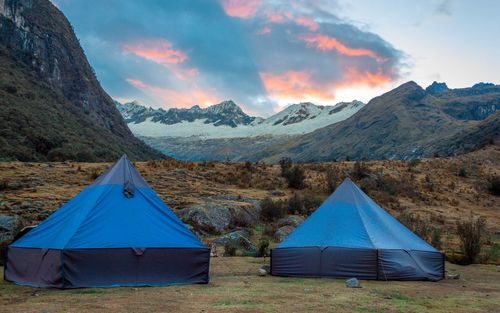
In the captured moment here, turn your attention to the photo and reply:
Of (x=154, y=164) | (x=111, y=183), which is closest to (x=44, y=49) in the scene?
(x=154, y=164)

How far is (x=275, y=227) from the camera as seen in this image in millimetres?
25578

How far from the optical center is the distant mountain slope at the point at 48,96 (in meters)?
56.2

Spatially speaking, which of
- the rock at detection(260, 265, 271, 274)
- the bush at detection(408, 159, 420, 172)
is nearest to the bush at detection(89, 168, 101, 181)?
the rock at detection(260, 265, 271, 274)

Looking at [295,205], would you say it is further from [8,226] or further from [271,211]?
[8,226]

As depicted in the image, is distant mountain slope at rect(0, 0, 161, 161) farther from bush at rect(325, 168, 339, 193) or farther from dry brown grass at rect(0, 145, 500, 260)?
bush at rect(325, 168, 339, 193)

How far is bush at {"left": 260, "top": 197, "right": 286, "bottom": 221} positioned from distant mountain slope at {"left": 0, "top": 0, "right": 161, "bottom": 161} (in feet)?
93.5

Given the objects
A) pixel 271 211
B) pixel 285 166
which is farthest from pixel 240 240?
pixel 285 166

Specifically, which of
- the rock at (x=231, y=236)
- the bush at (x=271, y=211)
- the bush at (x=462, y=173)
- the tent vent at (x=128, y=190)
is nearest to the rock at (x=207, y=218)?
the rock at (x=231, y=236)

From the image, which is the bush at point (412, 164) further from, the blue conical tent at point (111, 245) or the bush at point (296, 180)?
the blue conical tent at point (111, 245)

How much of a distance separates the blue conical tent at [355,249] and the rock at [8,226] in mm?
9605

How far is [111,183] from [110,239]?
1766mm

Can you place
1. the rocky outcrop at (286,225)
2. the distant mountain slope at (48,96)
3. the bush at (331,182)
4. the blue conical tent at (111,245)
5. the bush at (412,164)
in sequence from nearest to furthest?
1. the blue conical tent at (111,245)
2. the rocky outcrop at (286,225)
3. the bush at (331,182)
4. the bush at (412,164)
5. the distant mountain slope at (48,96)

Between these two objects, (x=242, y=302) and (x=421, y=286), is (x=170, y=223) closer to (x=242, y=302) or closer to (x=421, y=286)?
(x=242, y=302)

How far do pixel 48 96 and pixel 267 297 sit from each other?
7396 centimetres
